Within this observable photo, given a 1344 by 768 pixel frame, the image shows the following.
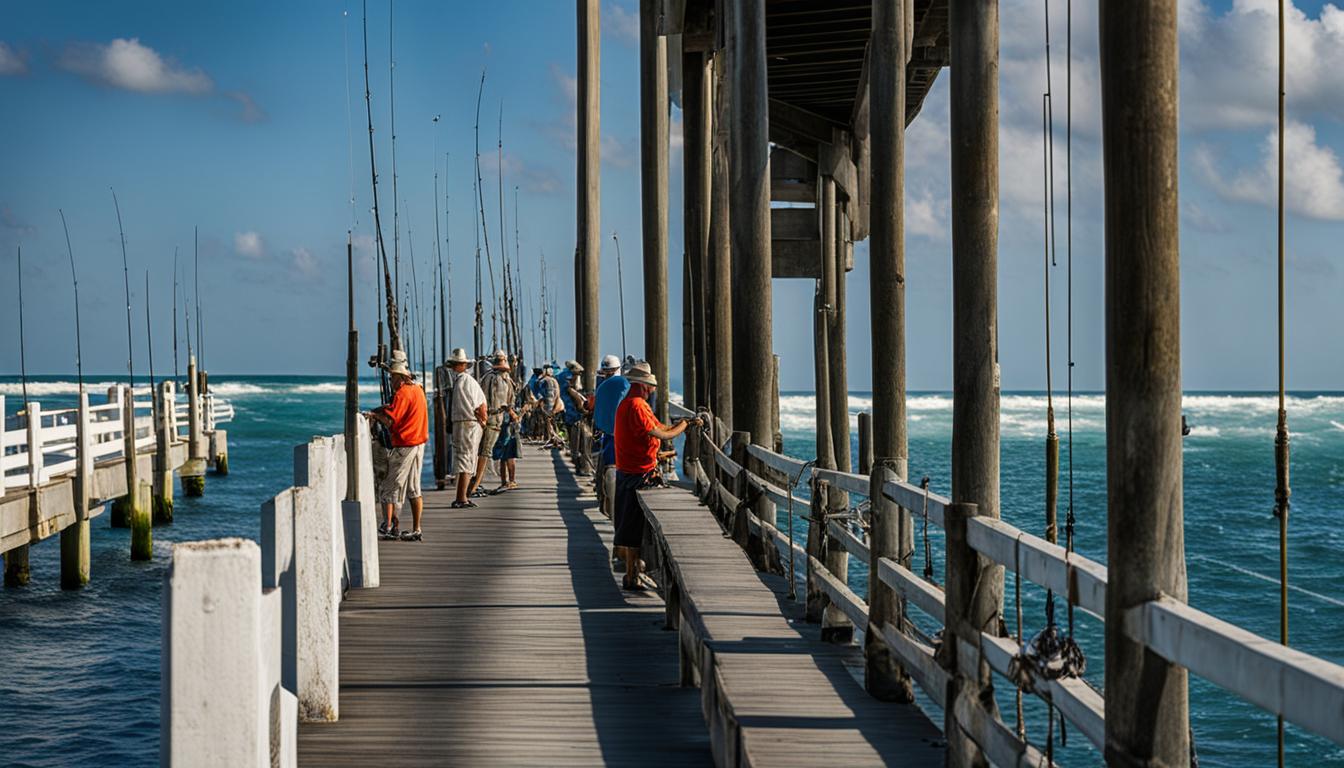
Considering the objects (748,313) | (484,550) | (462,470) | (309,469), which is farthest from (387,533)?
(309,469)

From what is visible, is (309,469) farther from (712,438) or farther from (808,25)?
(808,25)

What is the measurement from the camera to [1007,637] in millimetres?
5707

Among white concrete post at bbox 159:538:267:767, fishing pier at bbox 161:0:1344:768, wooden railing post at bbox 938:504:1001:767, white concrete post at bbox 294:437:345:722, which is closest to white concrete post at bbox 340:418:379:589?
fishing pier at bbox 161:0:1344:768

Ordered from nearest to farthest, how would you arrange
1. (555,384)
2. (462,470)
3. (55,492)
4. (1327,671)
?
(1327,671), (462,470), (55,492), (555,384)

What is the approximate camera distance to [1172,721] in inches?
160

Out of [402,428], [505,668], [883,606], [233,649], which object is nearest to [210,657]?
[233,649]

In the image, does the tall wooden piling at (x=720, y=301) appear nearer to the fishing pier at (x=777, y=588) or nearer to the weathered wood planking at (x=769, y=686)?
the fishing pier at (x=777, y=588)

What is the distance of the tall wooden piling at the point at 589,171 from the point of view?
21891mm

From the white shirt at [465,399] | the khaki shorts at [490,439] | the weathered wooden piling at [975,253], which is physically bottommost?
the khaki shorts at [490,439]

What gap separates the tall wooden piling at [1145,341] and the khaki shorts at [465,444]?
1196 centimetres

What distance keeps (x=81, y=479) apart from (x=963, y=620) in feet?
57.9

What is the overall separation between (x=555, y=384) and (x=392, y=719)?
65.7ft

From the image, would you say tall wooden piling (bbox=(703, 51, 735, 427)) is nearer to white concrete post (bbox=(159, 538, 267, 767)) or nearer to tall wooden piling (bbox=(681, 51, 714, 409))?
tall wooden piling (bbox=(681, 51, 714, 409))

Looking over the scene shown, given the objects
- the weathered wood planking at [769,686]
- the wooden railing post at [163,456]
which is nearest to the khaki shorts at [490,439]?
the wooden railing post at [163,456]
